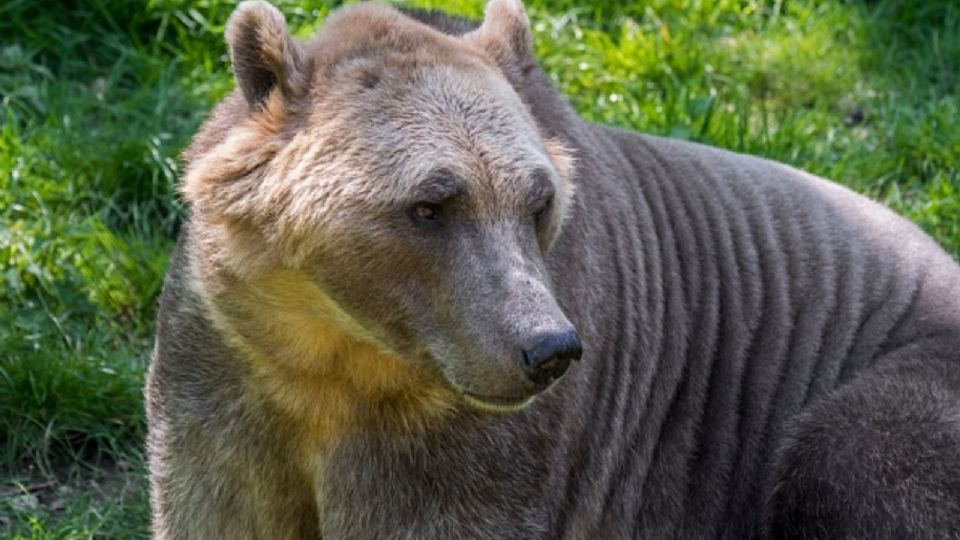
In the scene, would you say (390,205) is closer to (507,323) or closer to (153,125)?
(507,323)

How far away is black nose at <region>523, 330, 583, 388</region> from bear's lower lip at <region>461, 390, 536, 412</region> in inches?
6.5

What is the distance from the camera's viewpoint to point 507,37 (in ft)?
19.1

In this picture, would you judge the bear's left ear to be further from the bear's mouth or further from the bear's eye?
the bear's mouth

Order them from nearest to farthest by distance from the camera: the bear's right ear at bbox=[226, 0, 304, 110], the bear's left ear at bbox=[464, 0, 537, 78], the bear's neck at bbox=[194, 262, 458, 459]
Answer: the bear's right ear at bbox=[226, 0, 304, 110], the bear's neck at bbox=[194, 262, 458, 459], the bear's left ear at bbox=[464, 0, 537, 78]

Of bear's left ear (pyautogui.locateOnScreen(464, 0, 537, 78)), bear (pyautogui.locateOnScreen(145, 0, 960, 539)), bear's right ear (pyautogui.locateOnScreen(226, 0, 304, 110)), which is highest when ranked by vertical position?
bear's right ear (pyautogui.locateOnScreen(226, 0, 304, 110))

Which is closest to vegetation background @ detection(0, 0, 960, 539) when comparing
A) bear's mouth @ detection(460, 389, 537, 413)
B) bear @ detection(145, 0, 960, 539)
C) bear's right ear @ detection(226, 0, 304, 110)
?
bear @ detection(145, 0, 960, 539)

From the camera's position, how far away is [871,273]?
22.5 ft

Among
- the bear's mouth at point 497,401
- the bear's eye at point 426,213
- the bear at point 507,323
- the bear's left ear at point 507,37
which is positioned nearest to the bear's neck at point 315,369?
the bear at point 507,323

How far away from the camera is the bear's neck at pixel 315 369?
5.49 meters

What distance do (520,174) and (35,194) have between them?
3537mm

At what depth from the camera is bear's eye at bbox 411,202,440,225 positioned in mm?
5133

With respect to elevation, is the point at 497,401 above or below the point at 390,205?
below

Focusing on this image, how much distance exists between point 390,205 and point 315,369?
0.68 metres

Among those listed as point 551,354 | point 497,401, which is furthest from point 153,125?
point 551,354
